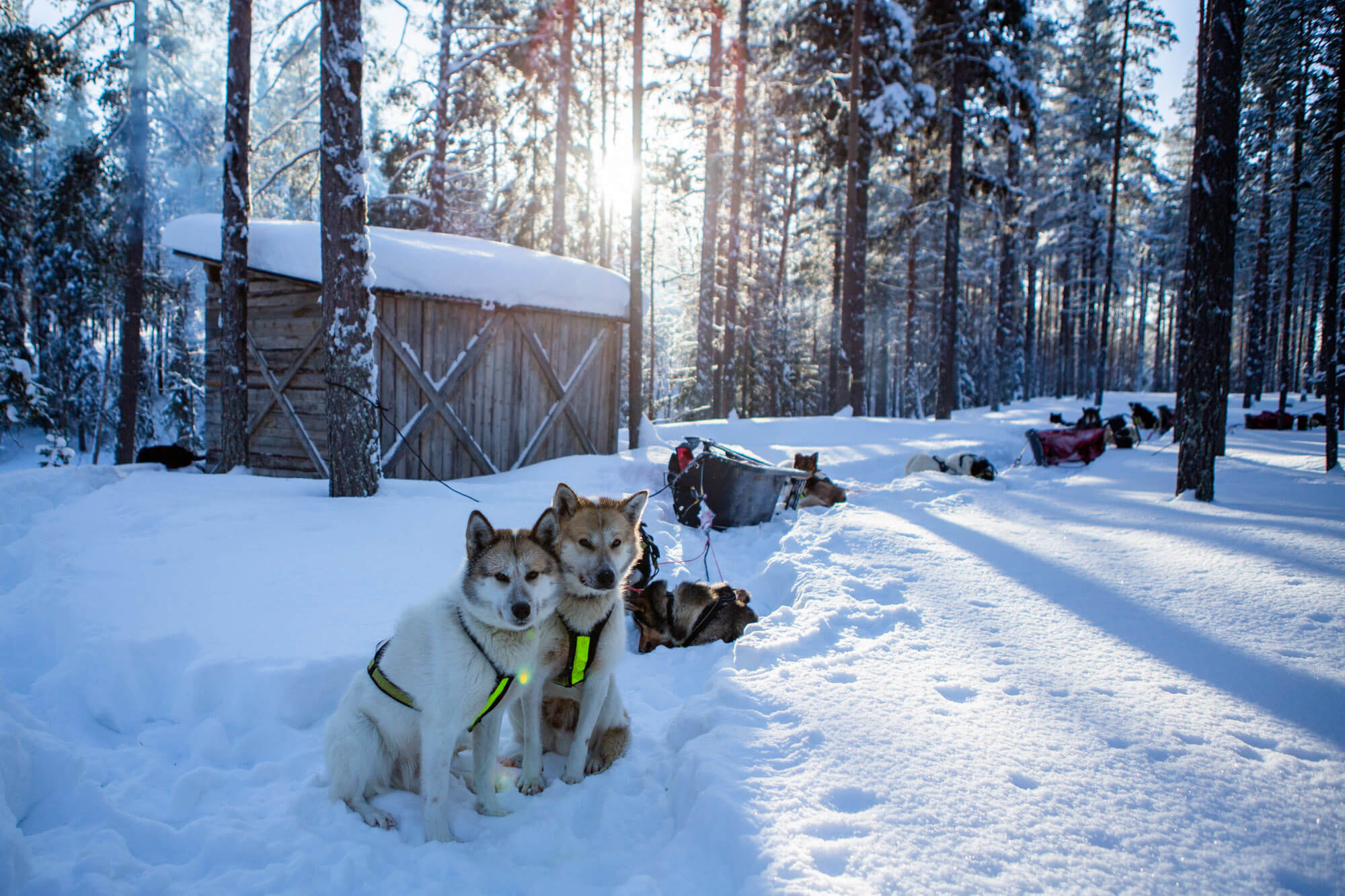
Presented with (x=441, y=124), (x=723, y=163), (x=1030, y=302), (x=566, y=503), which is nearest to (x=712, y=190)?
(x=723, y=163)

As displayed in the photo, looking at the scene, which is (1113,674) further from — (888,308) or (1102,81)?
(888,308)

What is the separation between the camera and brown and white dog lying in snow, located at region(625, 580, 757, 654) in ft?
15.1

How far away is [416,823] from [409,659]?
722 millimetres

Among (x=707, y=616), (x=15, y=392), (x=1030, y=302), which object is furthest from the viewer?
(x=1030, y=302)

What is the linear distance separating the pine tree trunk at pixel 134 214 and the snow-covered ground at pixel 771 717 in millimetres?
8892

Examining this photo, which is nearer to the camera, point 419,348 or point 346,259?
point 346,259

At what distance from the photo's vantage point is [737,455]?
800cm

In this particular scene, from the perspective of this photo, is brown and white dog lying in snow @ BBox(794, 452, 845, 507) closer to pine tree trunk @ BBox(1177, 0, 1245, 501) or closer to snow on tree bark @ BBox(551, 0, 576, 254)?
pine tree trunk @ BBox(1177, 0, 1245, 501)

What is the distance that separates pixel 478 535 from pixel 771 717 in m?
1.75

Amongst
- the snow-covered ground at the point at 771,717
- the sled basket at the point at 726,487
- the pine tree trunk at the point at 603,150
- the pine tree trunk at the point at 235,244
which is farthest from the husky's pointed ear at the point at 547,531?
the pine tree trunk at the point at 603,150

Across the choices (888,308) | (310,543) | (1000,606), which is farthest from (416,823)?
(888,308)

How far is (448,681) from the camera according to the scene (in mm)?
2480

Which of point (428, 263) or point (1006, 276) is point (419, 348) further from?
point (1006, 276)

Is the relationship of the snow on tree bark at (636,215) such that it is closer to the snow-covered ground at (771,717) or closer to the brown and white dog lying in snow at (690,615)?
the snow-covered ground at (771,717)
